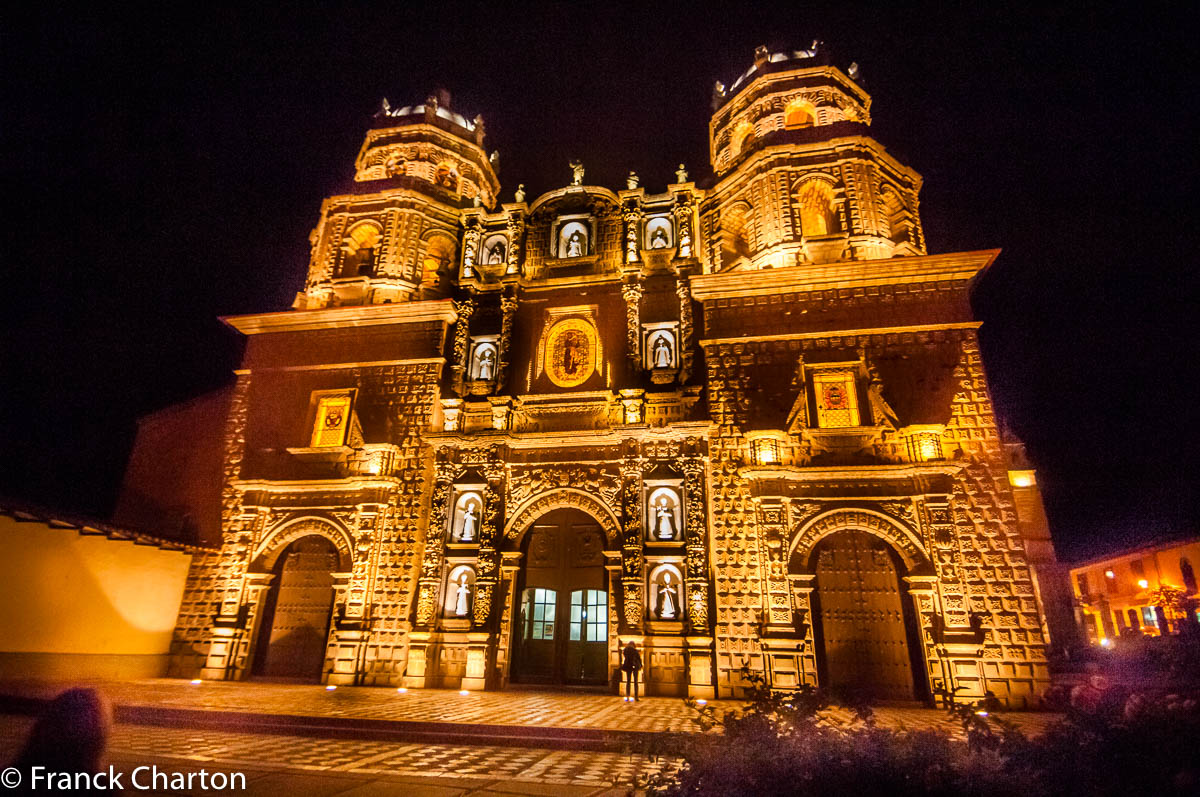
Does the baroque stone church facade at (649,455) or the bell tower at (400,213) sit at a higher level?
the bell tower at (400,213)

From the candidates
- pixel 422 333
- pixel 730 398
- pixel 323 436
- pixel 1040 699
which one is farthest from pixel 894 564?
pixel 323 436

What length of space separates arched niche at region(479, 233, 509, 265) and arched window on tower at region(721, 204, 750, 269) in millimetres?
6858

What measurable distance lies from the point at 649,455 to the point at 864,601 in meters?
5.89

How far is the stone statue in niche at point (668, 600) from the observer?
13.5m

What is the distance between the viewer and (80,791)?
2398mm

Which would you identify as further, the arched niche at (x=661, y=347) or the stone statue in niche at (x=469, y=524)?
the arched niche at (x=661, y=347)

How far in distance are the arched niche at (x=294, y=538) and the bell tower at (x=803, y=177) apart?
44.1 feet

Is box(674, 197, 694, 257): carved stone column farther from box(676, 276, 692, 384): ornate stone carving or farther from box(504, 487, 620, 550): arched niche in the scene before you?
box(504, 487, 620, 550): arched niche

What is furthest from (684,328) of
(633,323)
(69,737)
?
(69,737)

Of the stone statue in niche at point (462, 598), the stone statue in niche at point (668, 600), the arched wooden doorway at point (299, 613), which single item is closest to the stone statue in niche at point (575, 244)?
the stone statue in niche at point (462, 598)

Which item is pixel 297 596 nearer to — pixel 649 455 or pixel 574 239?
pixel 649 455

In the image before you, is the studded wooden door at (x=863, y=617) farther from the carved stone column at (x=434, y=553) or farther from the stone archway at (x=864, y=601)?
the carved stone column at (x=434, y=553)

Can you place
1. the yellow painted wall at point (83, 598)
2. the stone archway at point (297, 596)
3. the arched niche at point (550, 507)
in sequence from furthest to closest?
the stone archway at point (297, 596)
the arched niche at point (550, 507)
the yellow painted wall at point (83, 598)

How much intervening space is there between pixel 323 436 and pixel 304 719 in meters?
9.38
